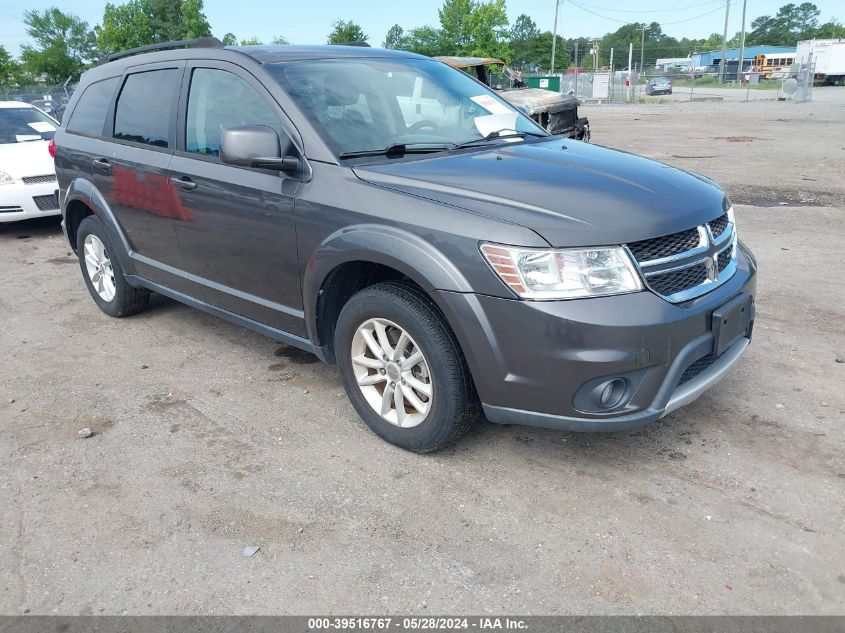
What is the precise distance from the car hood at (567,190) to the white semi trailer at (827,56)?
Answer: 53149mm

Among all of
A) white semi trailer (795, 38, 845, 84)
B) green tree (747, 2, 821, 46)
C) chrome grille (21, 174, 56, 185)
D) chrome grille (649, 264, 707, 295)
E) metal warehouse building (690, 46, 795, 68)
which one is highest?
green tree (747, 2, 821, 46)

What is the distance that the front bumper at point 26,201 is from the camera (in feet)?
27.8

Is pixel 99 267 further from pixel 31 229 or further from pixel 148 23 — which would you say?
pixel 148 23

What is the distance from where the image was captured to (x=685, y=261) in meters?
3.02

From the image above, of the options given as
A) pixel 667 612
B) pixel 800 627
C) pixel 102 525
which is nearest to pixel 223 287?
pixel 102 525

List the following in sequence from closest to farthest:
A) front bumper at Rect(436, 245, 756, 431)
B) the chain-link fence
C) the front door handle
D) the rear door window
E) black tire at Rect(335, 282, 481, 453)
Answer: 1. front bumper at Rect(436, 245, 756, 431)
2. black tire at Rect(335, 282, 481, 453)
3. the front door handle
4. the rear door window
5. the chain-link fence

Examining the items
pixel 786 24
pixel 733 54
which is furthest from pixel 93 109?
pixel 786 24

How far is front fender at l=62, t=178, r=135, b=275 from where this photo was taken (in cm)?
500

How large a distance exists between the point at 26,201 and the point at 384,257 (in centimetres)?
708

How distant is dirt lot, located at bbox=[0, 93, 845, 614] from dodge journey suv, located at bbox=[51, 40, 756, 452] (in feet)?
1.28

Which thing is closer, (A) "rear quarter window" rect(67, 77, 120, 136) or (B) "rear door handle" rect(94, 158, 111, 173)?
(B) "rear door handle" rect(94, 158, 111, 173)

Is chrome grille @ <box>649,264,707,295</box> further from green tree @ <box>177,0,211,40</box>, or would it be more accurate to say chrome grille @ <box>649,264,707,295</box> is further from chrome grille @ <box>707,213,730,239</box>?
green tree @ <box>177,0,211,40</box>

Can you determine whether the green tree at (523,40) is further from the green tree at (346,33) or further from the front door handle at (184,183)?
the front door handle at (184,183)

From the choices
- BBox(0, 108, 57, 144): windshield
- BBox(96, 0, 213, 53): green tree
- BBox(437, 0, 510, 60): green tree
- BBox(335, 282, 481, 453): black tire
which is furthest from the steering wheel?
BBox(96, 0, 213, 53): green tree
